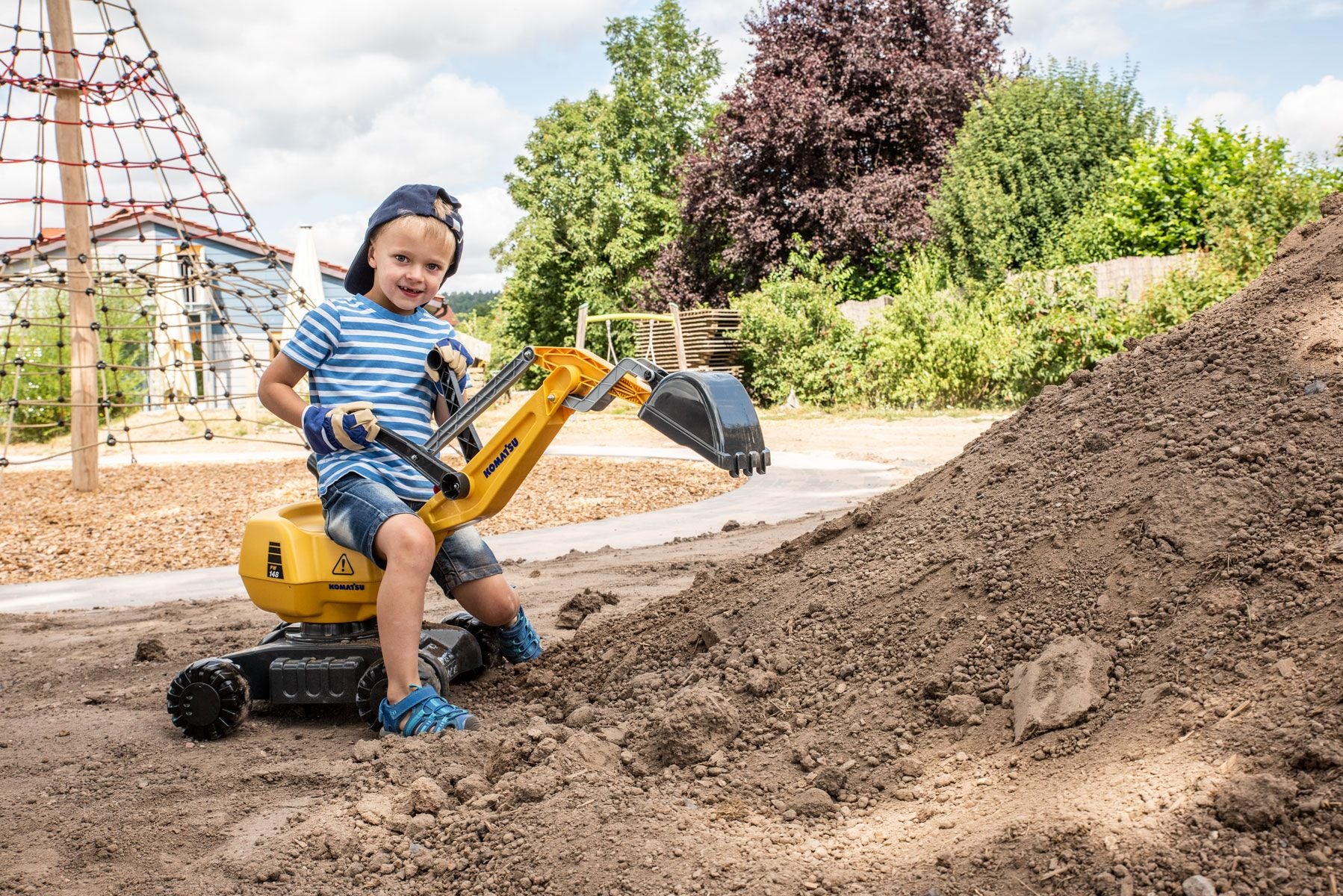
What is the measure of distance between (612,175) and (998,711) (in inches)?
1121

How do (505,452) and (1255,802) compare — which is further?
(505,452)

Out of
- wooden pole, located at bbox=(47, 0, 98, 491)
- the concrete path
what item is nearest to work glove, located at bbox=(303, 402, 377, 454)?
the concrete path

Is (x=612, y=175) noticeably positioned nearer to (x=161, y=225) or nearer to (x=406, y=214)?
(x=161, y=225)

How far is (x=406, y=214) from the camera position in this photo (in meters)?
3.22

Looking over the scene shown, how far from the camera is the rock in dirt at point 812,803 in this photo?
7.38 feet

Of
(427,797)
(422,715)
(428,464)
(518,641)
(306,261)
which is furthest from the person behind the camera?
(306,261)

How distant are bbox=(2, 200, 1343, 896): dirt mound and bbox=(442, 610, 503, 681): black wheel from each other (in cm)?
15

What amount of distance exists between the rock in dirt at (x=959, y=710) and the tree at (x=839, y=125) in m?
19.8

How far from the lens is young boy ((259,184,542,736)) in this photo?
9.77 feet

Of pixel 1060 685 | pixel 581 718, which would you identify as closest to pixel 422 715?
pixel 581 718

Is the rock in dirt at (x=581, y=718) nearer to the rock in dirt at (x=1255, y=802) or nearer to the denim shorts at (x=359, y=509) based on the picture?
the denim shorts at (x=359, y=509)

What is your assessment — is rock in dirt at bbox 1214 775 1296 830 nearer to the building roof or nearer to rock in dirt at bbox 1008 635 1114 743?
rock in dirt at bbox 1008 635 1114 743

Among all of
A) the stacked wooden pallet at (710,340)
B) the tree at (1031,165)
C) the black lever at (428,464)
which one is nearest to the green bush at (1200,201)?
the tree at (1031,165)

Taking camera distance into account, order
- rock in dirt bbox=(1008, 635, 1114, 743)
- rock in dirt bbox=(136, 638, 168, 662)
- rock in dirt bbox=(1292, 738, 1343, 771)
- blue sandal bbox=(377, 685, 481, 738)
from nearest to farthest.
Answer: rock in dirt bbox=(1292, 738, 1343, 771), rock in dirt bbox=(1008, 635, 1114, 743), blue sandal bbox=(377, 685, 481, 738), rock in dirt bbox=(136, 638, 168, 662)
